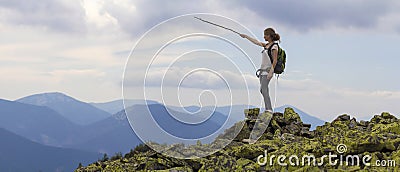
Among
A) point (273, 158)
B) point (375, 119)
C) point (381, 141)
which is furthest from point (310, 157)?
point (375, 119)

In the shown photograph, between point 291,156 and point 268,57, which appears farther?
point 268,57

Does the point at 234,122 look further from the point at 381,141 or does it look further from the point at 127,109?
the point at 381,141

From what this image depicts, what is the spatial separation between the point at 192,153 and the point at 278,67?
5443 millimetres

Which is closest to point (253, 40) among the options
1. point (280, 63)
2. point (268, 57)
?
point (268, 57)

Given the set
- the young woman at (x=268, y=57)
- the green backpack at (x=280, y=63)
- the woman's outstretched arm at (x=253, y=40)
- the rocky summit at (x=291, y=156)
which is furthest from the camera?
the green backpack at (x=280, y=63)

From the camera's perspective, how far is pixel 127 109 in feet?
46.7
